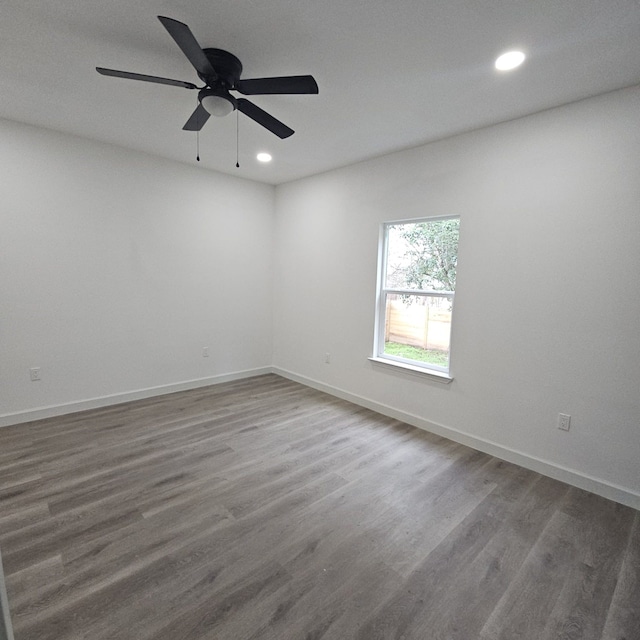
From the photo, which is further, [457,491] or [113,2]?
[457,491]

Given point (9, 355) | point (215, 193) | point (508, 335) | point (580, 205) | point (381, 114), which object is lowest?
point (9, 355)

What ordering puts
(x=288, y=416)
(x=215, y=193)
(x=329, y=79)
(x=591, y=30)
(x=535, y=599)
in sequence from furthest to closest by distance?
(x=215, y=193) < (x=288, y=416) < (x=329, y=79) < (x=591, y=30) < (x=535, y=599)

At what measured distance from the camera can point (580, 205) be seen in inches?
94.9

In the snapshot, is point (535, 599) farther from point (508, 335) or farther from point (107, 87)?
point (107, 87)

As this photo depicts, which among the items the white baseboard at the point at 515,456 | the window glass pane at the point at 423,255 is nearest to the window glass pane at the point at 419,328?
the window glass pane at the point at 423,255

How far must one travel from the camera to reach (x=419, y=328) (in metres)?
3.51

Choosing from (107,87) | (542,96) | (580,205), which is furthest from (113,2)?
(580,205)

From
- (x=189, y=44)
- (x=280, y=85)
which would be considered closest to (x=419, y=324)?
(x=280, y=85)

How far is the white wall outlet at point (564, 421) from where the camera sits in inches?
99.3

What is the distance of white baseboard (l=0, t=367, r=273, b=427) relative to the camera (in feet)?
10.7

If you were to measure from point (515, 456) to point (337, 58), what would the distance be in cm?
313

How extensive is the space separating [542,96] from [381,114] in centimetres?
110

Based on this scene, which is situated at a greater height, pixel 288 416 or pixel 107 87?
pixel 107 87

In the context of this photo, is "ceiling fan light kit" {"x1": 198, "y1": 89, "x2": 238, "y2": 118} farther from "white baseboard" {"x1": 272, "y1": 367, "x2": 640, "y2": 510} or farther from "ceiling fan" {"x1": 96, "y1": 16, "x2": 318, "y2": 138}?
"white baseboard" {"x1": 272, "y1": 367, "x2": 640, "y2": 510}
